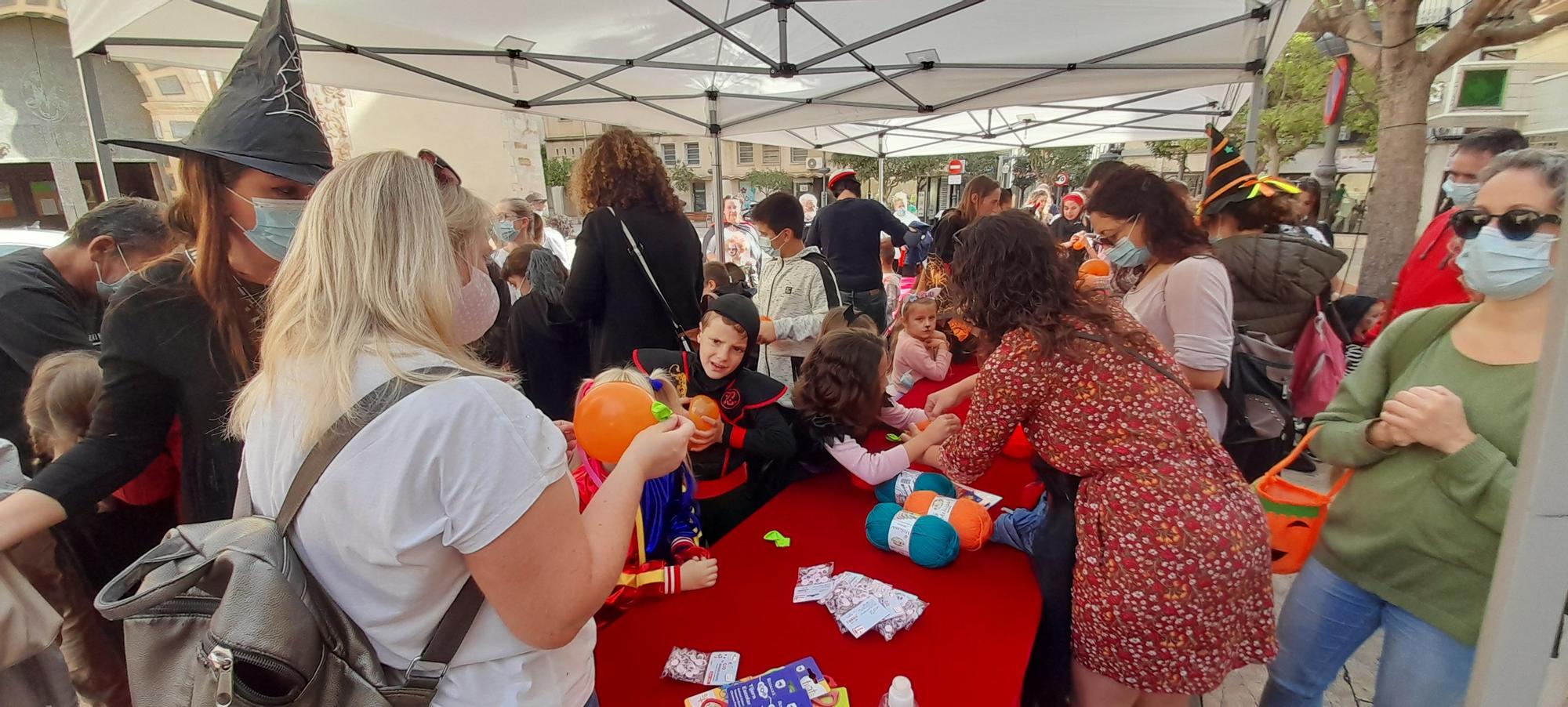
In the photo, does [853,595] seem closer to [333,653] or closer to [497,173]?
[333,653]

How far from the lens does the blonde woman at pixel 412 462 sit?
2.83 feet

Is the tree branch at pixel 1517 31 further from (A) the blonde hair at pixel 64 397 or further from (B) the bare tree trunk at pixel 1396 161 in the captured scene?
(A) the blonde hair at pixel 64 397

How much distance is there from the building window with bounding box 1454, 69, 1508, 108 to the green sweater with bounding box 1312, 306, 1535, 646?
1837cm

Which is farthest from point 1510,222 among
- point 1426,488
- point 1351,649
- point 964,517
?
point 964,517

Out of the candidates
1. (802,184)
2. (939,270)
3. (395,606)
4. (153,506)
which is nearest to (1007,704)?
(395,606)

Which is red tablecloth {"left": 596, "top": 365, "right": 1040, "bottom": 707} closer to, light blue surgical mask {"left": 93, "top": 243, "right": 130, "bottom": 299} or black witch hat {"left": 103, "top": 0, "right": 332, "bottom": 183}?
black witch hat {"left": 103, "top": 0, "right": 332, "bottom": 183}

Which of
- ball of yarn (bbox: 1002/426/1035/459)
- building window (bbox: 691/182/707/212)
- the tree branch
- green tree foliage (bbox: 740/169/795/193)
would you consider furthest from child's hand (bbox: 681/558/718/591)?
building window (bbox: 691/182/707/212)

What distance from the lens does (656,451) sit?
3.86 feet

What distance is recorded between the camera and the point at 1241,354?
259 centimetres

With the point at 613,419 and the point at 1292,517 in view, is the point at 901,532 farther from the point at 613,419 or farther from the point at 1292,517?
the point at 1292,517

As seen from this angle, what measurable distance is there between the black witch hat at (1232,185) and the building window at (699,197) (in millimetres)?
42179

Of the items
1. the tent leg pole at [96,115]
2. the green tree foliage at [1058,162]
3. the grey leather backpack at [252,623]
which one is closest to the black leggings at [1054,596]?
the grey leather backpack at [252,623]

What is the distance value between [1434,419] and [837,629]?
1444 millimetres

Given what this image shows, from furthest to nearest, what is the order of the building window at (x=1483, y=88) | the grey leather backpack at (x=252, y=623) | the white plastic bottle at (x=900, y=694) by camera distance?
the building window at (x=1483, y=88) → the white plastic bottle at (x=900, y=694) → the grey leather backpack at (x=252, y=623)
